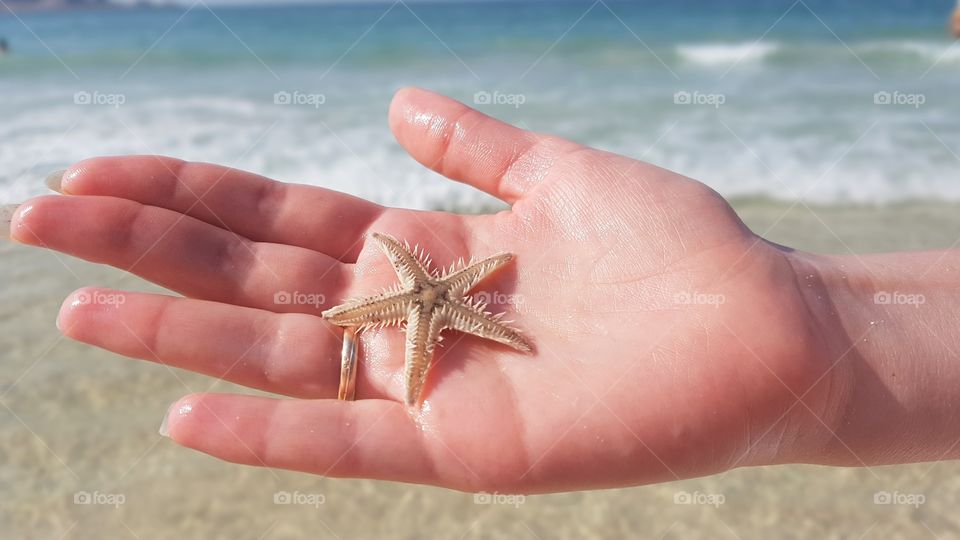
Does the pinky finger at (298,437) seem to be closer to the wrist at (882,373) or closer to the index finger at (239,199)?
the index finger at (239,199)

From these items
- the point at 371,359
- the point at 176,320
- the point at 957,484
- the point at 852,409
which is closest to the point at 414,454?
the point at 371,359

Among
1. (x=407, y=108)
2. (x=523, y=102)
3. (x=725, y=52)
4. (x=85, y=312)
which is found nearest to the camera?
→ (x=85, y=312)

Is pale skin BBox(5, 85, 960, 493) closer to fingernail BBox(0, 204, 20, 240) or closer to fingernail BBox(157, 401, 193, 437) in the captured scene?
fingernail BBox(157, 401, 193, 437)

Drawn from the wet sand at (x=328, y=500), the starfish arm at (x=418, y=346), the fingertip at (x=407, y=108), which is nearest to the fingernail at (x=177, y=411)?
the starfish arm at (x=418, y=346)

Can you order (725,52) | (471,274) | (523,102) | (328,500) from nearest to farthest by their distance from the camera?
(471,274), (328,500), (523,102), (725,52)

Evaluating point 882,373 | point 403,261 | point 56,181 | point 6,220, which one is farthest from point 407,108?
point 882,373

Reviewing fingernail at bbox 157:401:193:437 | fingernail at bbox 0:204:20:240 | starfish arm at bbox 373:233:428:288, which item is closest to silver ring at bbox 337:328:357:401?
starfish arm at bbox 373:233:428:288

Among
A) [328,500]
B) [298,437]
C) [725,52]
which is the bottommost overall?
[328,500]

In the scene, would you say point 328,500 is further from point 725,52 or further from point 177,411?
point 725,52
